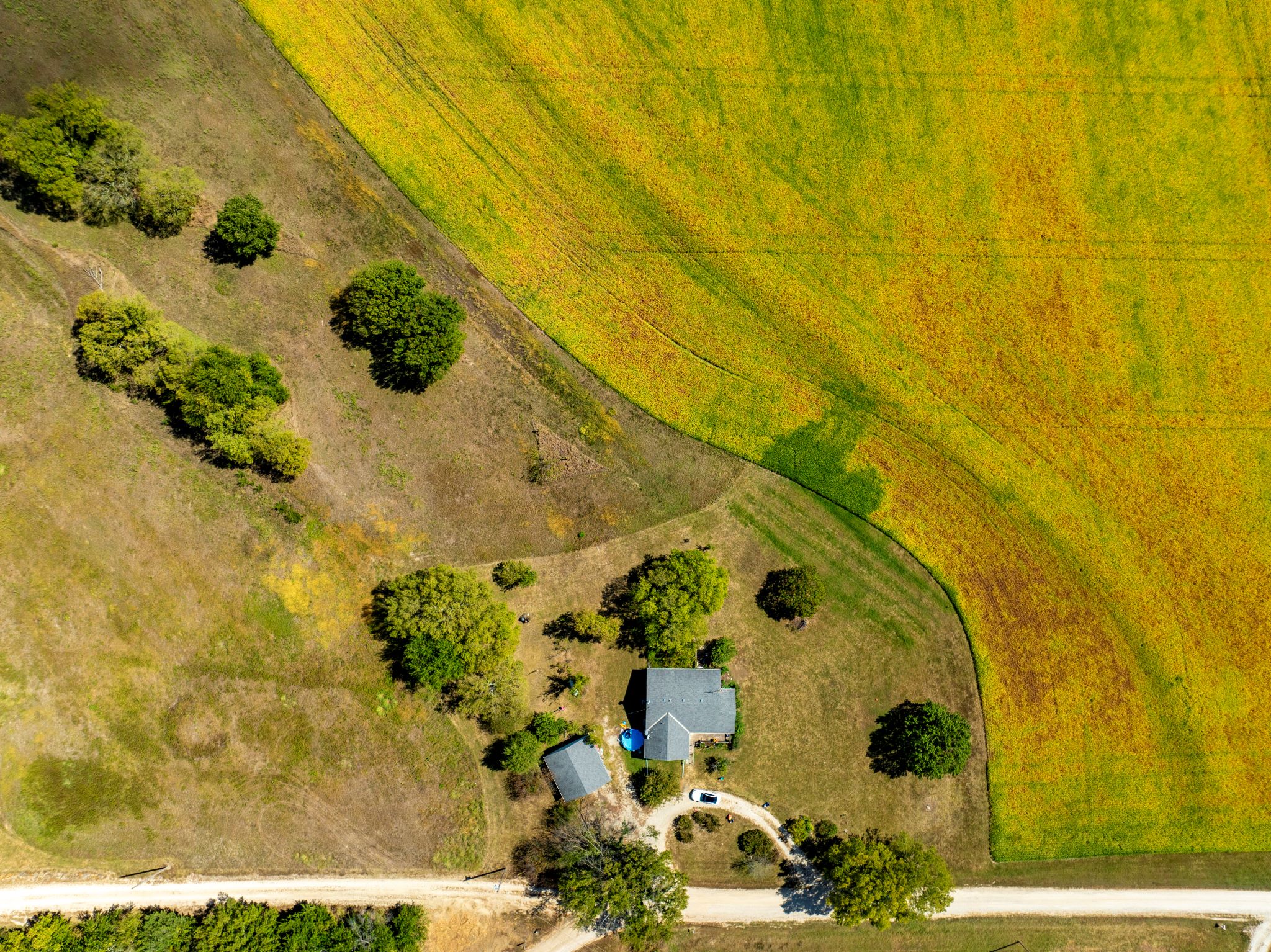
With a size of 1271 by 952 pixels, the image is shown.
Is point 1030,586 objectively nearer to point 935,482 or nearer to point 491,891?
point 935,482

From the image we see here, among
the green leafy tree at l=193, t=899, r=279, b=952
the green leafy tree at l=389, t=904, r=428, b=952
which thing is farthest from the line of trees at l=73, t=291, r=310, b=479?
the green leafy tree at l=389, t=904, r=428, b=952

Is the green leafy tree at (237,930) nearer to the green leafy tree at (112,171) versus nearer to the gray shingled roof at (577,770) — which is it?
the gray shingled roof at (577,770)

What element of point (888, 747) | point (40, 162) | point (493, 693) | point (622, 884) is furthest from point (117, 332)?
point (888, 747)

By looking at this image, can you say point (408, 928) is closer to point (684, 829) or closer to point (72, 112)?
point (684, 829)

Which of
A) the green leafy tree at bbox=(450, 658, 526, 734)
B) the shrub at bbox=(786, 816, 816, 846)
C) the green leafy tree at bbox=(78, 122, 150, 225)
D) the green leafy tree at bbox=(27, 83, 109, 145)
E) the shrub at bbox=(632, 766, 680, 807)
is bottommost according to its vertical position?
the shrub at bbox=(786, 816, 816, 846)

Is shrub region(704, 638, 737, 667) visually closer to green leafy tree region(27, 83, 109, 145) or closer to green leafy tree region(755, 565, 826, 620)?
green leafy tree region(755, 565, 826, 620)

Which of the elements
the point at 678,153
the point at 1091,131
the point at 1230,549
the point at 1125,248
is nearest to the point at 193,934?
the point at 678,153

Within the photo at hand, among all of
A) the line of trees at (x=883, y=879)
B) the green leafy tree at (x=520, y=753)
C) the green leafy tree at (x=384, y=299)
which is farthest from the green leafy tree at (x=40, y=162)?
the line of trees at (x=883, y=879)
